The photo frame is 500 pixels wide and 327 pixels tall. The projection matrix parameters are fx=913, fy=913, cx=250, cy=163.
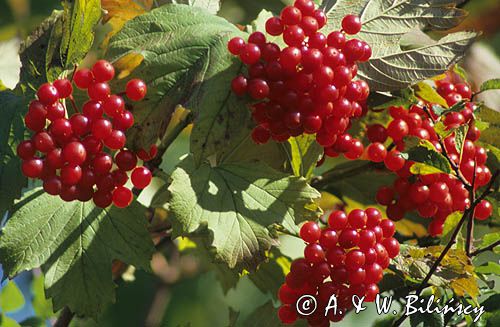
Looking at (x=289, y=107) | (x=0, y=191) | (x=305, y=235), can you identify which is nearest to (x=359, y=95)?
(x=289, y=107)

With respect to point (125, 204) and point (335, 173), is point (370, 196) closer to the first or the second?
point (335, 173)

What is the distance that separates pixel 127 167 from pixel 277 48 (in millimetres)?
272

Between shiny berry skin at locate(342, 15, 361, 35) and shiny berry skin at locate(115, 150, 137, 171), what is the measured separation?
1.21 ft

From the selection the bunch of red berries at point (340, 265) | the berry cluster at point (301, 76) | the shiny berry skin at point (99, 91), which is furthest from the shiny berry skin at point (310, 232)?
the shiny berry skin at point (99, 91)

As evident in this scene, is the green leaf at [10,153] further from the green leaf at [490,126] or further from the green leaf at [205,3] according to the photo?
the green leaf at [490,126]

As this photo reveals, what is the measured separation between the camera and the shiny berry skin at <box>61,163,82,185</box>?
1.24m

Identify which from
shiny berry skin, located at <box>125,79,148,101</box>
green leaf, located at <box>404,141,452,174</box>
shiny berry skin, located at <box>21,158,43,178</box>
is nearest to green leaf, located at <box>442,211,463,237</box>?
green leaf, located at <box>404,141,452,174</box>

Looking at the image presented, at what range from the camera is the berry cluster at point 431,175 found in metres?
1.45

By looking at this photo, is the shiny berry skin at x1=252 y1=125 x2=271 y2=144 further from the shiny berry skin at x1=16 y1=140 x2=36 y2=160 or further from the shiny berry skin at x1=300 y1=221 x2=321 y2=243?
the shiny berry skin at x1=16 y1=140 x2=36 y2=160

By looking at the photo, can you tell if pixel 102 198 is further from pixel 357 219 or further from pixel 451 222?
pixel 451 222

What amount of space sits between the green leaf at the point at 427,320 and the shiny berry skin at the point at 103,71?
0.58 m

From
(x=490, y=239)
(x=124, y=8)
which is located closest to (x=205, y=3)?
(x=124, y=8)

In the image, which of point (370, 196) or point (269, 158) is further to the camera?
point (370, 196)

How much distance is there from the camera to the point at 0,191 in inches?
53.2
